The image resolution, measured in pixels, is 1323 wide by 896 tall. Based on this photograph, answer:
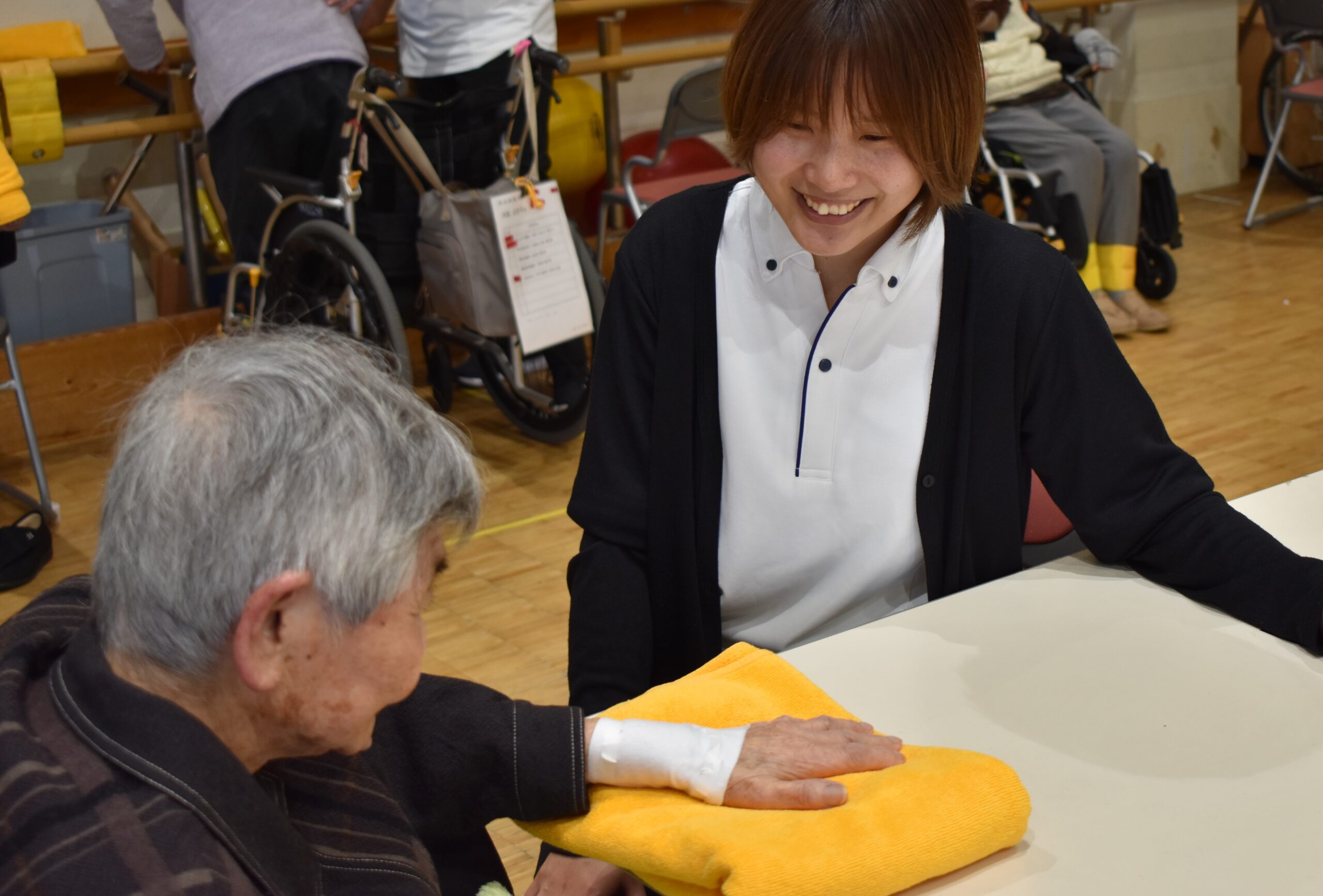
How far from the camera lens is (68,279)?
13.1 ft

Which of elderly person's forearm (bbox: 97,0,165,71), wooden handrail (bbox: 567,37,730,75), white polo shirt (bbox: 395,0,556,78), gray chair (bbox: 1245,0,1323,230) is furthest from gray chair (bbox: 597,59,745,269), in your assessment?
gray chair (bbox: 1245,0,1323,230)

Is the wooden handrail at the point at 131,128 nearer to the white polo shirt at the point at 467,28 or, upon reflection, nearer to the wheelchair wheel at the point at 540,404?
the white polo shirt at the point at 467,28

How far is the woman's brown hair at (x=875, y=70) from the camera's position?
3.85 ft

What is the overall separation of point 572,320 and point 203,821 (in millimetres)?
2712

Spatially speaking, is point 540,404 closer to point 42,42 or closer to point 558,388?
point 558,388

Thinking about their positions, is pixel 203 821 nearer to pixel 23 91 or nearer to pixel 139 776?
pixel 139 776

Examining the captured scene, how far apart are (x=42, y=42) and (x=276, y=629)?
3781mm

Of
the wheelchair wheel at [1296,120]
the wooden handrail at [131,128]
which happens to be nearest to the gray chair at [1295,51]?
the wheelchair wheel at [1296,120]

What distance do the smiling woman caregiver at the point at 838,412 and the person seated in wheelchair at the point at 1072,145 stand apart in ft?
10.6

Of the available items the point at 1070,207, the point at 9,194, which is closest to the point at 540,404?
the point at 9,194

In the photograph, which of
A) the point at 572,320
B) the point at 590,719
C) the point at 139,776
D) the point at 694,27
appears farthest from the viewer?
the point at 694,27

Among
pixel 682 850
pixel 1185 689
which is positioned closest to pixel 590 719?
pixel 682 850

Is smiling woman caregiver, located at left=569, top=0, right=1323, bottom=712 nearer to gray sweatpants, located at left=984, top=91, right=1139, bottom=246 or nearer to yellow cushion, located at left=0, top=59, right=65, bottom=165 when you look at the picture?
yellow cushion, located at left=0, top=59, right=65, bottom=165

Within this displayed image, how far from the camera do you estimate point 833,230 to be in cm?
129
